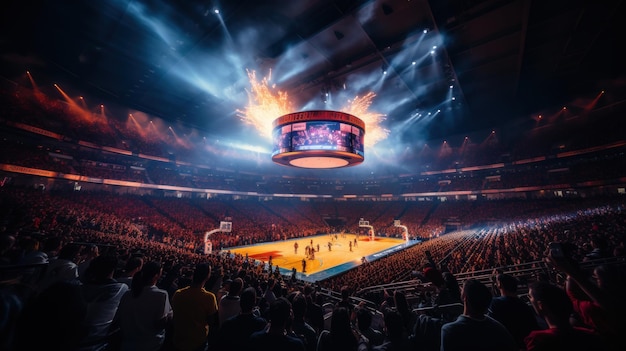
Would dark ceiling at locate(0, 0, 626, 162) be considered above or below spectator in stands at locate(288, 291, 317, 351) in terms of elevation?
above

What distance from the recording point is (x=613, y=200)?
23.9 metres

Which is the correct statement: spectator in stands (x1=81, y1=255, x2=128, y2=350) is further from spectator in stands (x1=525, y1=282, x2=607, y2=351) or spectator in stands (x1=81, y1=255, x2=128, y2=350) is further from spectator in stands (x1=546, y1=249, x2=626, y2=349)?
spectator in stands (x1=546, y1=249, x2=626, y2=349)

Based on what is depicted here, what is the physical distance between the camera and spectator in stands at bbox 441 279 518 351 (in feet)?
6.75

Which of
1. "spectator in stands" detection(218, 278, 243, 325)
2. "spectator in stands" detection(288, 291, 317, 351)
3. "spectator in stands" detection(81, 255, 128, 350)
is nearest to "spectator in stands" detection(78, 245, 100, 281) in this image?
"spectator in stands" detection(81, 255, 128, 350)

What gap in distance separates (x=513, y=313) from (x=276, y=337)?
9.84ft

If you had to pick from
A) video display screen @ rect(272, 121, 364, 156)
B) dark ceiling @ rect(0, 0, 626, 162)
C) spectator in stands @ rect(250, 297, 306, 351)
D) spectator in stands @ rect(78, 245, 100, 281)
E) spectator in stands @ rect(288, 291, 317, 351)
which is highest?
dark ceiling @ rect(0, 0, 626, 162)

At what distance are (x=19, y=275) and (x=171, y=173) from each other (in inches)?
1477

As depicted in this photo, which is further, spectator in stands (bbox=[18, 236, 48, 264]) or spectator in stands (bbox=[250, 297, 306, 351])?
spectator in stands (bbox=[18, 236, 48, 264])

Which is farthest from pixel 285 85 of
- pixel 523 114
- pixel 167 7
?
pixel 523 114

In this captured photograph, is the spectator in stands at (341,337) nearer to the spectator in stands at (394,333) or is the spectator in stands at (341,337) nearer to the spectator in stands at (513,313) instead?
the spectator in stands at (394,333)

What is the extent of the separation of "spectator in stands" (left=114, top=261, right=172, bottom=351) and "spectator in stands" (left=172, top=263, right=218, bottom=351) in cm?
18

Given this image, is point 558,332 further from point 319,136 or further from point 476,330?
point 319,136

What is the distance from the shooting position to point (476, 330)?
2.15 m

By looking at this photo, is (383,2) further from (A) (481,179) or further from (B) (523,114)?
(A) (481,179)
